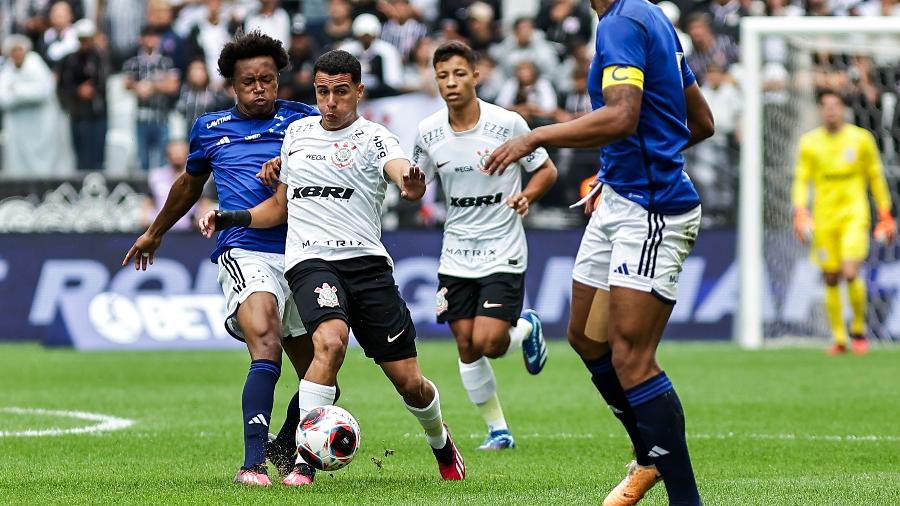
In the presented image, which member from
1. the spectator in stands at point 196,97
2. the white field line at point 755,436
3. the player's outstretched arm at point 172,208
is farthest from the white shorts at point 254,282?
the spectator in stands at point 196,97

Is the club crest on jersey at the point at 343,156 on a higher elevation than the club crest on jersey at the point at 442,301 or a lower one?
higher

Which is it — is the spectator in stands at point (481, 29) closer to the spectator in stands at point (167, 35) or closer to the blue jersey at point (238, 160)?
the spectator in stands at point (167, 35)

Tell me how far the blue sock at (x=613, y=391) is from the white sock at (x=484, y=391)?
2371 mm

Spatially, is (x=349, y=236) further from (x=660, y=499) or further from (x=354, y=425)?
(x=660, y=499)

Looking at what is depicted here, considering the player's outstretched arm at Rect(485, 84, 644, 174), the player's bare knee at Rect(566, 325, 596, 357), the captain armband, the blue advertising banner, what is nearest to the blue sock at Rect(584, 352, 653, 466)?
the player's bare knee at Rect(566, 325, 596, 357)

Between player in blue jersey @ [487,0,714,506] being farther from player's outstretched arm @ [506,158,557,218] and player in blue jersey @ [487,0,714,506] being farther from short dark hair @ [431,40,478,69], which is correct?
short dark hair @ [431,40,478,69]

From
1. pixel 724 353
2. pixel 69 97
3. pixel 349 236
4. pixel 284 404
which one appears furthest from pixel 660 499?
pixel 69 97

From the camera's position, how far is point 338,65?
7508 millimetres

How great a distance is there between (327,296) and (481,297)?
260cm

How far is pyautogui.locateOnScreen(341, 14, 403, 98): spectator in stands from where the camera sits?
19.0 meters

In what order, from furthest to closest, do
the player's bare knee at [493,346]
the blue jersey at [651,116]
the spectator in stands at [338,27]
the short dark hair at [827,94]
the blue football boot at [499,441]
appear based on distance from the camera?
1. the spectator in stands at [338,27]
2. the short dark hair at [827,94]
3. the player's bare knee at [493,346]
4. the blue football boot at [499,441]
5. the blue jersey at [651,116]

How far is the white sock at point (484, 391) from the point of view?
9.54 m

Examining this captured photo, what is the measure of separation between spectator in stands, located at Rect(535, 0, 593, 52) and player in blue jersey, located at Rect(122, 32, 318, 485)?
499 inches

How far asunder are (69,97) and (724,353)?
9.35m
